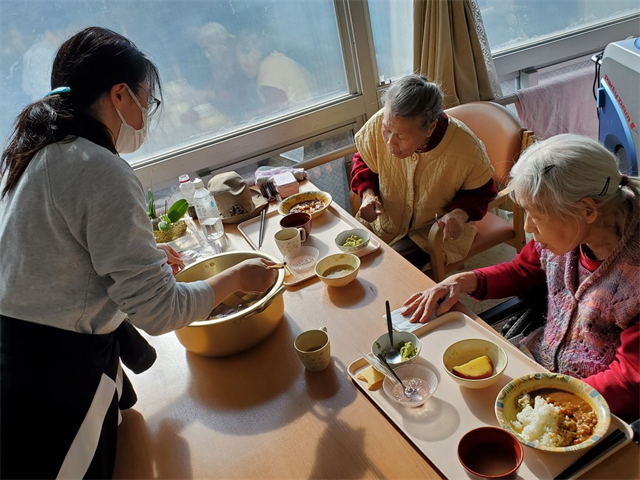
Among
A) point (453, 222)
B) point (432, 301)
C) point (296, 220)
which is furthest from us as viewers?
point (453, 222)

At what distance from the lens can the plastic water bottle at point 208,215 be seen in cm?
195

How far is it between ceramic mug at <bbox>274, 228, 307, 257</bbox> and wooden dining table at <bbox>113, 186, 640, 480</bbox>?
257 millimetres

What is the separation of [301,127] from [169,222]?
3.62 feet

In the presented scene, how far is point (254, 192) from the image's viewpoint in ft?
7.53

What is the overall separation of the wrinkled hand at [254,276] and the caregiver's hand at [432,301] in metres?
0.38

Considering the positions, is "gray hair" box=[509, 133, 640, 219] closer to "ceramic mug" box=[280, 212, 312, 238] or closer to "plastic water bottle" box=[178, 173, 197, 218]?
"ceramic mug" box=[280, 212, 312, 238]

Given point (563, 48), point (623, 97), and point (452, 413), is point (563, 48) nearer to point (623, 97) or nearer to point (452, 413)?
point (623, 97)

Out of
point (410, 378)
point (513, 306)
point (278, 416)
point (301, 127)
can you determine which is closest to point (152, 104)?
point (278, 416)

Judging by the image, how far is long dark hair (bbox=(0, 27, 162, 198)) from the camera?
0.99 meters

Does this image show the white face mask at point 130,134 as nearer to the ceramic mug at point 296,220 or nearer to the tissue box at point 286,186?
the ceramic mug at point 296,220

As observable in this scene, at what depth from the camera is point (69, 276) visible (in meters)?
0.97

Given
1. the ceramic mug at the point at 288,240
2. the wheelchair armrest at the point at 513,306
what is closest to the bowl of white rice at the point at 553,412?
the wheelchair armrest at the point at 513,306

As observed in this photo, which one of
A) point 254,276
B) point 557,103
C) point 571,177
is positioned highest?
point 571,177

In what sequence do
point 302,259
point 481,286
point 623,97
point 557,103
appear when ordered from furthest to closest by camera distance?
point 557,103 < point 623,97 < point 302,259 < point 481,286
